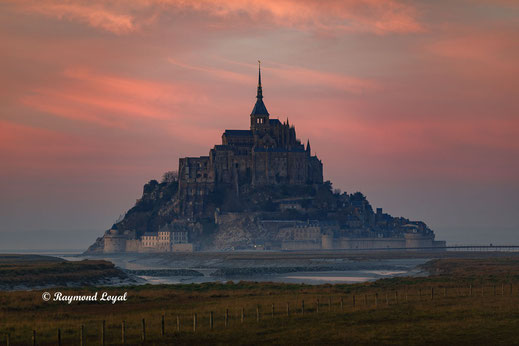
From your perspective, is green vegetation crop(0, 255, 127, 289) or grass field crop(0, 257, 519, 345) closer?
grass field crop(0, 257, 519, 345)

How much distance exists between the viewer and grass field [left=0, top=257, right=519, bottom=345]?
35469 millimetres

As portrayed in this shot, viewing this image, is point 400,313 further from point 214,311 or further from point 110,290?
point 110,290

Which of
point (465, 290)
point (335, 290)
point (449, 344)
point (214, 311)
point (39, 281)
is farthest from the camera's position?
point (39, 281)

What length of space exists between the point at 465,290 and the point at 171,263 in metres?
122

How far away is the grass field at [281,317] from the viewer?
116ft

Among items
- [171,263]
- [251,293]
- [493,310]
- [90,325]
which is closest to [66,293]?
[251,293]

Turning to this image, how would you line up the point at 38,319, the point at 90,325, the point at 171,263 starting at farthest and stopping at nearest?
the point at 171,263 < the point at 38,319 < the point at 90,325

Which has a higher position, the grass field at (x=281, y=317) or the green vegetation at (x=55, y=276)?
the green vegetation at (x=55, y=276)

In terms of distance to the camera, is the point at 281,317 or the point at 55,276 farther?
the point at 55,276

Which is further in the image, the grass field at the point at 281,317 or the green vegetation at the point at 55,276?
the green vegetation at the point at 55,276

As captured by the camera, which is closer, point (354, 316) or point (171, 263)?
point (354, 316)

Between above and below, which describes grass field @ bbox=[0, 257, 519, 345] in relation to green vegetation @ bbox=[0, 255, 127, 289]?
below

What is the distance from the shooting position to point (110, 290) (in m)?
63.1

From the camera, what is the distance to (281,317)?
4309 cm
